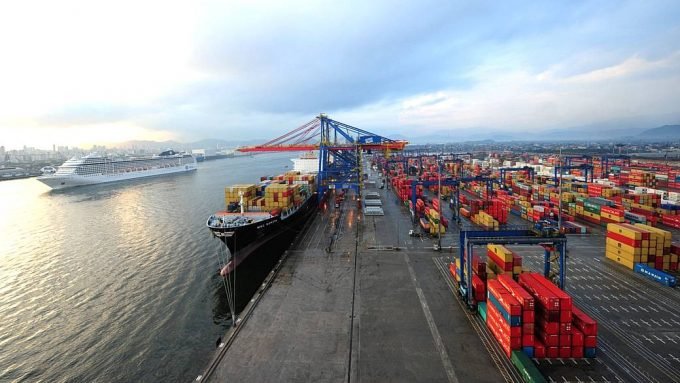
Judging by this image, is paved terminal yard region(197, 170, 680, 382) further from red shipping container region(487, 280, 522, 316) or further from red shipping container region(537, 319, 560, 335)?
red shipping container region(487, 280, 522, 316)

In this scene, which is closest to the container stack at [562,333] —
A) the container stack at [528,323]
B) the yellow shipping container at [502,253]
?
the container stack at [528,323]

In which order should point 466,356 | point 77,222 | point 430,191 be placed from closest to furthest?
point 466,356 < point 77,222 < point 430,191

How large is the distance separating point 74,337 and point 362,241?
24.2 metres

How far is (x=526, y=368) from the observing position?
43.6 ft

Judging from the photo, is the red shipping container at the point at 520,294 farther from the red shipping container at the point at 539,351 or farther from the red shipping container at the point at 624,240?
the red shipping container at the point at 624,240

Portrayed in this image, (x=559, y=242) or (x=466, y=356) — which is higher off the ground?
(x=559, y=242)

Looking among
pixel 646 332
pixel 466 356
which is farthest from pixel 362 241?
pixel 646 332

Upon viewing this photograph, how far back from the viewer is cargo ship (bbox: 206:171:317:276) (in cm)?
3138

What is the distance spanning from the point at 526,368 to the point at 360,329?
308 inches

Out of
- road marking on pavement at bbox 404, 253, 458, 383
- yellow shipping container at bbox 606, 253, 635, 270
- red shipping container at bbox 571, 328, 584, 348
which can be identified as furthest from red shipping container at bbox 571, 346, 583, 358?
yellow shipping container at bbox 606, 253, 635, 270

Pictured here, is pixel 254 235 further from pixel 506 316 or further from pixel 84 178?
pixel 84 178

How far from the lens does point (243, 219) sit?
34344 mm

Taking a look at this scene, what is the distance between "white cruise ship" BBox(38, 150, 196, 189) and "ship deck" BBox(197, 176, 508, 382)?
345 feet

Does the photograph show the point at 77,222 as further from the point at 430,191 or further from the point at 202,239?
the point at 430,191
